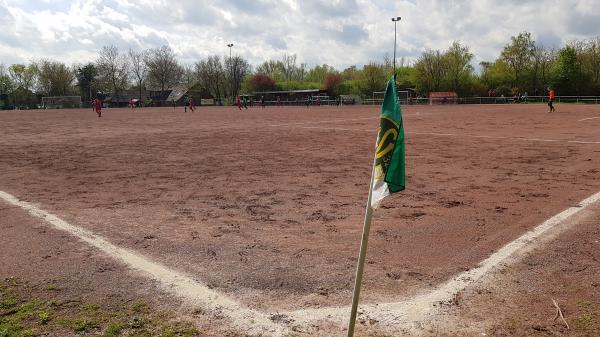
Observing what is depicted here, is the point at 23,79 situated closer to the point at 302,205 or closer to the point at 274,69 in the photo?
the point at 274,69

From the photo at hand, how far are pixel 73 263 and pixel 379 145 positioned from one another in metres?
3.99

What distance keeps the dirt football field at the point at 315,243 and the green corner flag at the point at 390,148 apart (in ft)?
4.64

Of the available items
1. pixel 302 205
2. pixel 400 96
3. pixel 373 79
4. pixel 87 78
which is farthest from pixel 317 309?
pixel 87 78

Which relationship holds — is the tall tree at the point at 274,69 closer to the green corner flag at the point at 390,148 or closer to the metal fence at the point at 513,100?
the metal fence at the point at 513,100

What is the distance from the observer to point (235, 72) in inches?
4299

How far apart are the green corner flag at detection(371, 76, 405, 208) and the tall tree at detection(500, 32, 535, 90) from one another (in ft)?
249

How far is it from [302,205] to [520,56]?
73293 mm

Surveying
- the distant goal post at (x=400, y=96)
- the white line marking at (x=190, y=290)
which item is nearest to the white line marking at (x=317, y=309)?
the white line marking at (x=190, y=290)

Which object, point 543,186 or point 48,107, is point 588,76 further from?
point 48,107

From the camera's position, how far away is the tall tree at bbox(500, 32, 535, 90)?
7006 cm

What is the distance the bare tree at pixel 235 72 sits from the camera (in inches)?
4299

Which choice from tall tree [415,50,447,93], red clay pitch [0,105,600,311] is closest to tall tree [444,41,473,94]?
tall tree [415,50,447,93]

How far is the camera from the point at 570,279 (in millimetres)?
4613

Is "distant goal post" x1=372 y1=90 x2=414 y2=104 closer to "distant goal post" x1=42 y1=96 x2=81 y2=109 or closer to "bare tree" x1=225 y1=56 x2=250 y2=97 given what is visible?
"bare tree" x1=225 y1=56 x2=250 y2=97
